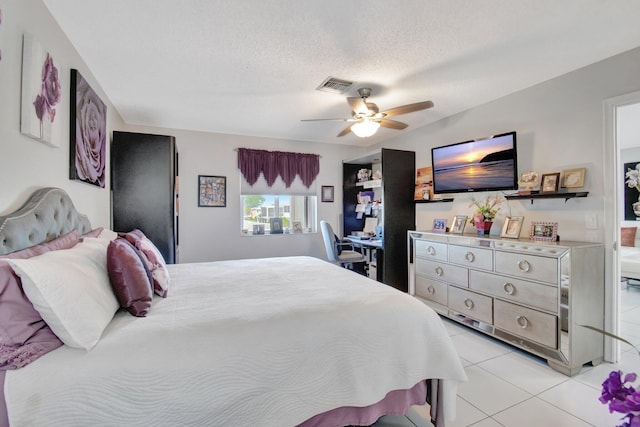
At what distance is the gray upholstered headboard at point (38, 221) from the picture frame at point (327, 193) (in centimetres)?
368

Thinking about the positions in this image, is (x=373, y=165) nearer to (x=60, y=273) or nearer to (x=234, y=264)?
(x=234, y=264)

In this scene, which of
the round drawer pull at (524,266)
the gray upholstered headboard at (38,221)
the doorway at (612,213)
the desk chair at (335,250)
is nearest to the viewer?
the gray upholstered headboard at (38,221)

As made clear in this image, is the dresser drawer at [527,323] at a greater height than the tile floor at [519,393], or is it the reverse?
the dresser drawer at [527,323]

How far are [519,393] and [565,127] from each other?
7.52ft

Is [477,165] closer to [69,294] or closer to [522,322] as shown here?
[522,322]

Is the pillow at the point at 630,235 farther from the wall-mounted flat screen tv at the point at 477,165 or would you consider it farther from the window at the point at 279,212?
the window at the point at 279,212

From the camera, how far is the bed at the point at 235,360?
1.02 m

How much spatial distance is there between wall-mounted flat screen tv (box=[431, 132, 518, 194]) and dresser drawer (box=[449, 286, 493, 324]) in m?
1.15

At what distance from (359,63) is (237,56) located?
988mm

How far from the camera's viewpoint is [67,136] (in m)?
2.09

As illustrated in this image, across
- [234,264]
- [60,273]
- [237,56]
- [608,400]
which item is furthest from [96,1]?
[608,400]

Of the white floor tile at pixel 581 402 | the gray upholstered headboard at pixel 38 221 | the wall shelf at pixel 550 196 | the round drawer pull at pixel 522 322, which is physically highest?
the wall shelf at pixel 550 196

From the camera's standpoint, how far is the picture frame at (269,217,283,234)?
16.2 feet

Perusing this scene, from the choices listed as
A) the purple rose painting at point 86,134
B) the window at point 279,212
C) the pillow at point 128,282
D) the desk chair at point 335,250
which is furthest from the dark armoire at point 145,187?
the desk chair at point 335,250
